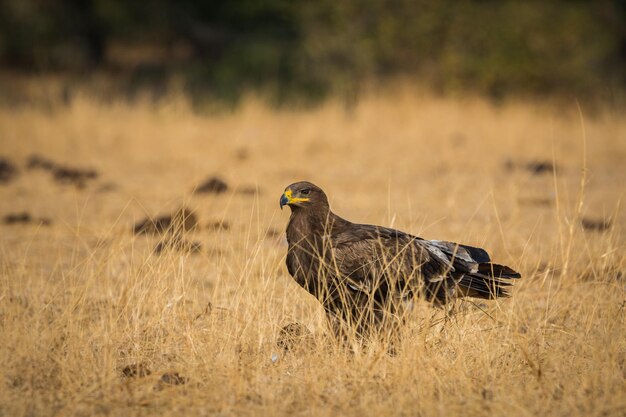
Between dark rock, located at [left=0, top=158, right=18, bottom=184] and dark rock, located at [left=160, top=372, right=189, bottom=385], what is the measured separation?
26.0 ft

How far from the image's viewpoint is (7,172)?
Answer: 12.0 m

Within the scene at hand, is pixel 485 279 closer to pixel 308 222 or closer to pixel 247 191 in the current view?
pixel 308 222

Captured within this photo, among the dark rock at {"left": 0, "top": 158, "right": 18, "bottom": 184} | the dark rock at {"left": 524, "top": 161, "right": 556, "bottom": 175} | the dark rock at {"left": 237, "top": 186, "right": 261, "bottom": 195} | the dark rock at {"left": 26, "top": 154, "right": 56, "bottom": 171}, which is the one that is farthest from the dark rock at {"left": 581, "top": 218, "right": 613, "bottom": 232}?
the dark rock at {"left": 26, "top": 154, "right": 56, "bottom": 171}

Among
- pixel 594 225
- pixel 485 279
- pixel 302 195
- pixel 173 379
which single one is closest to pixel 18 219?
pixel 302 195

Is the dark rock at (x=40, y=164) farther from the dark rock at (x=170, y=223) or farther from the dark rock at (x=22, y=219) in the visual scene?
the dark rock at (x=170, y=223)

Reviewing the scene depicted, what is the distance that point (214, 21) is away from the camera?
92.6 feet

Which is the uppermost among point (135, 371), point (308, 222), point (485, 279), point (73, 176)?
point (308, 222)

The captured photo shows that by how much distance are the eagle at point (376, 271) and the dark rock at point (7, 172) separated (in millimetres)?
7569

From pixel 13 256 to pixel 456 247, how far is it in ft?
12.6

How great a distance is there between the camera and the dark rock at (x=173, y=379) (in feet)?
14.4

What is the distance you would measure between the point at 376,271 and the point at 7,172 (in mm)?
8435

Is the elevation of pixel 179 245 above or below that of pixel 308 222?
below

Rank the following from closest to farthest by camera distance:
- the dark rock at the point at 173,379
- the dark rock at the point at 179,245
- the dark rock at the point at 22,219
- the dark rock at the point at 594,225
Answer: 1. the dark rock at the point at 173,379
2. the dark rock at the point at 179,245
3. the dark rock at the point at 594,225
4. the dark rock at the point at 22,219

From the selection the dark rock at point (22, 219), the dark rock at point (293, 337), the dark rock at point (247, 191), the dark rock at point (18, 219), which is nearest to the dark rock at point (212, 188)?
the dark rock at point (247, 191)
